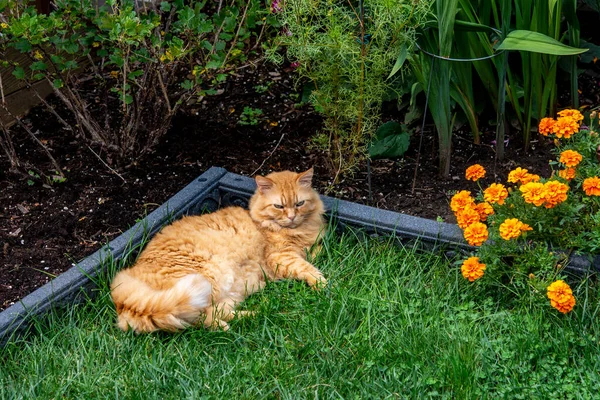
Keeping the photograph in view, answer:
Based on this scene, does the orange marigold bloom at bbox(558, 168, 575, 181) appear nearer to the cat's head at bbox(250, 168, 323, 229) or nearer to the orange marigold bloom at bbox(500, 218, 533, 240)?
the orange marigold bloom at bbox(500, 218, 533, 240)

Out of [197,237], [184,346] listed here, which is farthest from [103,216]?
[184,346]

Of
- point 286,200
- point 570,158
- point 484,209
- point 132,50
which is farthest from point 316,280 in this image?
point 132,50

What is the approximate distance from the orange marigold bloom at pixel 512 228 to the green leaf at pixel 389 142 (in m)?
1.13

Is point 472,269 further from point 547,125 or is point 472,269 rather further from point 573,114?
point 573,114

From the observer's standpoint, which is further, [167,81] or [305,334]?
[167,81]

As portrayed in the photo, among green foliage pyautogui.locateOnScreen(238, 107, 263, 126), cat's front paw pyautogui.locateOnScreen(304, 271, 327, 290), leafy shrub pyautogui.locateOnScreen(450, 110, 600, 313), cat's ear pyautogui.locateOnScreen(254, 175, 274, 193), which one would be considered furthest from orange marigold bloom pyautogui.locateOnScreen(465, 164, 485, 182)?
green foliage pyautogui.locateOnScreen(238, 107, 263, 126)

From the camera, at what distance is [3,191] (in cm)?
408

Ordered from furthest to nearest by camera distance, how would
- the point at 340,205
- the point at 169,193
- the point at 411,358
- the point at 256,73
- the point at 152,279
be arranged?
the point at 256,73
the point at 169,193
the point at 340,205
the point at 152,279
the point at 411,358

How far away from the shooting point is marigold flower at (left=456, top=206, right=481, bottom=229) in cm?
329

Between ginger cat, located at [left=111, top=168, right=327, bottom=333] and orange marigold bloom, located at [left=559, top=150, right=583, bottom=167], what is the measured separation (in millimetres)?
1126

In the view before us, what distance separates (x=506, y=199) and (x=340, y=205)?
82cm

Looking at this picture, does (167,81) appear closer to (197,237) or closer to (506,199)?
(197,237)

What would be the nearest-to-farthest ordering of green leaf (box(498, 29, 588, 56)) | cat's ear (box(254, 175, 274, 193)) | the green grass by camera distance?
the green grass
green leaf (box(498, 29, 588, 56))
cat's ear (box(254, 175, 274, 193))

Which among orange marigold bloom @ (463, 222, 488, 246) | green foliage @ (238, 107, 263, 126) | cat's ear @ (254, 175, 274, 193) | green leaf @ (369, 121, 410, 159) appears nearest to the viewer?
orange marigold bloom @ (463, 222, 488, 246)
